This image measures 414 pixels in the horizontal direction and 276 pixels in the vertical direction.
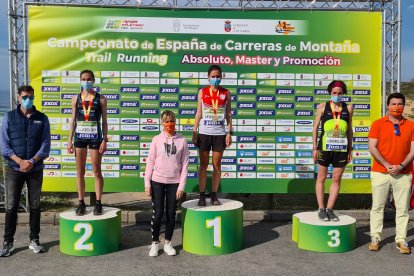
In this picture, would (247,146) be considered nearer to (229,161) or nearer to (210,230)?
(229,161)

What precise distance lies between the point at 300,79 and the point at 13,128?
4.25 meters

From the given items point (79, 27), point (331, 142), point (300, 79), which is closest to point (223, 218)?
point (331, 142)

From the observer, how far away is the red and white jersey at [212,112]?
5.63 m

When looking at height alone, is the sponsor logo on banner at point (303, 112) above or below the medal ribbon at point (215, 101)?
below

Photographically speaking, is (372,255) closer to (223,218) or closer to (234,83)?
(223,218)

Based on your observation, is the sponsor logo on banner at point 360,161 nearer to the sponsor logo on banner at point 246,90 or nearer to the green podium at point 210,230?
the sponsor logo on banner at point 246,90

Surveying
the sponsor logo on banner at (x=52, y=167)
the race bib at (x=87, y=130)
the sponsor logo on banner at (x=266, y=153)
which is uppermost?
the race bib at (x=87, y=130)

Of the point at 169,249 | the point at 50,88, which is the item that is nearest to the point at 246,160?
the point at 169,249

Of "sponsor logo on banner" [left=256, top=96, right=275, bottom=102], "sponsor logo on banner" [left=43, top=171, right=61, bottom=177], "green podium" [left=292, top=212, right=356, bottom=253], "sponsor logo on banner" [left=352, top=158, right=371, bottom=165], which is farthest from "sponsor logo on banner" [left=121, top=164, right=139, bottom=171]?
"sponsor logo on banner" [left=352, top=158, right=371, bottom=165]

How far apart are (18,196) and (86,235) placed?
36.8 inches

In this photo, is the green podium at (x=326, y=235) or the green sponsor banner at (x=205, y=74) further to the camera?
the green sponsor banner at (x=205, y=74)

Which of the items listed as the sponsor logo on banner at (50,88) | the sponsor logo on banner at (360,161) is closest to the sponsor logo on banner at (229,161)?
the sponsor logo on banner at (360,161)

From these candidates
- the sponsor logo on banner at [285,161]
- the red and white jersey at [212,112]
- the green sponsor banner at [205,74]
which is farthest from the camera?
the sponsor logo on banner at [285,161]

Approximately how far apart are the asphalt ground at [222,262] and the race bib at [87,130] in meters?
1.41
